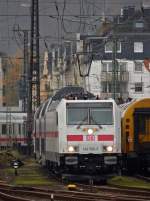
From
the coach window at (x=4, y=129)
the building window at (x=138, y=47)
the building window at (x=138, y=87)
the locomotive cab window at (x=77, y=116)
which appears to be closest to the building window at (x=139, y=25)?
the building window at (x=138, y=47)

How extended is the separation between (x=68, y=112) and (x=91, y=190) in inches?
181

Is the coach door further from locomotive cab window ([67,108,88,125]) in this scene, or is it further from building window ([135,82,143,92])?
building window ([135,82,143,92])

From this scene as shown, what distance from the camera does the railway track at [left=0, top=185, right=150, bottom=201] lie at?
19117 millimetres

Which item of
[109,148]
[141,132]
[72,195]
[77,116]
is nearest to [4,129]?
[141,132]

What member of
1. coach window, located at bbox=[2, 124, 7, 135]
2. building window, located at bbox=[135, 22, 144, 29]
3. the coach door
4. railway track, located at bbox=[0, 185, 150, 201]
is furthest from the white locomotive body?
building window, located at bbox=[135, 22, 144, 29]

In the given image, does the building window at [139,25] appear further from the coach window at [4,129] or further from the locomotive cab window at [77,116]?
the locomotive cab window at [77,116]

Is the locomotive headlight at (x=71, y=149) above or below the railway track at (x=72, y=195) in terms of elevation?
above

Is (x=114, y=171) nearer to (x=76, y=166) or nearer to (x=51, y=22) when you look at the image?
(x=76, y=166)

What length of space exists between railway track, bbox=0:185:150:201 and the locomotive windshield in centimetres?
345

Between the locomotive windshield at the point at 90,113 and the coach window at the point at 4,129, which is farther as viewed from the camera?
the coach window at the point at 4,129

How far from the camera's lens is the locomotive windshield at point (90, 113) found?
26703 mm

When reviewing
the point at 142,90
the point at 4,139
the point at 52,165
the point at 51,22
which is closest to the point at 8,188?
the point at 52,165

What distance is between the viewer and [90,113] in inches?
1054

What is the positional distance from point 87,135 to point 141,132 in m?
3.57
